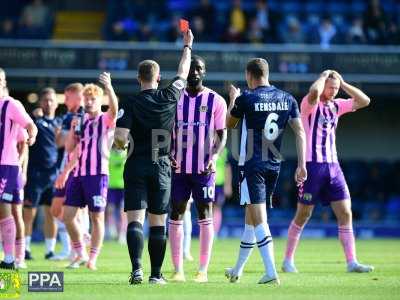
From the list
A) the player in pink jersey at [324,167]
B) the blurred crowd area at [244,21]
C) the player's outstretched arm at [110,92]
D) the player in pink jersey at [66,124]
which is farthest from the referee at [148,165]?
the blurred crowd area at [244,21]

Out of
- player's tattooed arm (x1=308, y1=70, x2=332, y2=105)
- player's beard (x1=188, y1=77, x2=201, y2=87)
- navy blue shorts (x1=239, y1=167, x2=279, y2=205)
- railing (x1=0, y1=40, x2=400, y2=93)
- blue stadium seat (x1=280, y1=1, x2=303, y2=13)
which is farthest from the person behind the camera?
blue stadium seat (x1=280, y1=1, x2=303, y2=13)

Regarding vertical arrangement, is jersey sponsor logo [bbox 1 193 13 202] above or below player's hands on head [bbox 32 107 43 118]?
below

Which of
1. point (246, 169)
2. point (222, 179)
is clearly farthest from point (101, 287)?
point (222, 179)

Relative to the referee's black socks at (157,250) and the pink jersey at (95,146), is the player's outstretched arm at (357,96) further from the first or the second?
the referee's black socks at (157,250)

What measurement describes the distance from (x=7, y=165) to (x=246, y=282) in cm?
306

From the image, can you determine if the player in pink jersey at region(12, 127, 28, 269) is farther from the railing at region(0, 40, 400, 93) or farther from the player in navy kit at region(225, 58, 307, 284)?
the railing at region(0, 40, 400, 93)

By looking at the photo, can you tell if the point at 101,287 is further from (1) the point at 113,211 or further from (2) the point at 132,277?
A: (1) the point at 113,211

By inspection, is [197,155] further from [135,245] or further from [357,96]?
[357,96]

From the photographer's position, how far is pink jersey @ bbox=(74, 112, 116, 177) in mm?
12008

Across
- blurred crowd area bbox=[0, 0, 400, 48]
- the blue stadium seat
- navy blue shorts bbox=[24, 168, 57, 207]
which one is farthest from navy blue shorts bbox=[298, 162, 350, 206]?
the blue stadium seat

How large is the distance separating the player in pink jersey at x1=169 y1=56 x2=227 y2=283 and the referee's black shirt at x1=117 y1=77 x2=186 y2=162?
2.27ft

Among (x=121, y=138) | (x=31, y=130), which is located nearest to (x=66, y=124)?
(x=31, y=130)

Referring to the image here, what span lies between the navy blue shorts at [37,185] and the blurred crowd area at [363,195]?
9198 mm

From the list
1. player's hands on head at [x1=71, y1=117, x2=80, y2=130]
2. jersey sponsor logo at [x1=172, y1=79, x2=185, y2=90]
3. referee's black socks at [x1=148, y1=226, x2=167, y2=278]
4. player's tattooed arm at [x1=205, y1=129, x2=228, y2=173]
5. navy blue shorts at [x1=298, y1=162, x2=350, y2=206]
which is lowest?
referee's black socks at [x1=148, y1=226, x2=167, y2=278]
